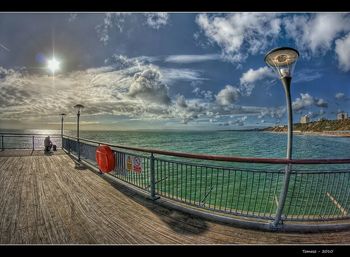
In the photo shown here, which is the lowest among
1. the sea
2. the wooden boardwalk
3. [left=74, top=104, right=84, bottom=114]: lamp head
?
the sea

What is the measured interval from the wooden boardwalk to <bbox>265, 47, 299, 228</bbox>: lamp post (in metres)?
0.51

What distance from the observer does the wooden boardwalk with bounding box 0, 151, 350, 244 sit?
2.97m

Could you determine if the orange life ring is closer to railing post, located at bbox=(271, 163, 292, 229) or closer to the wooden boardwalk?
the wooden boardwalk

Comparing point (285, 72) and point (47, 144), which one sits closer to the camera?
point (285, 72)

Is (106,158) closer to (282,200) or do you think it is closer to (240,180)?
(240,180)

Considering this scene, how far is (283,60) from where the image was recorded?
10.5 ft

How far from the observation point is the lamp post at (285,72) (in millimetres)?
3094

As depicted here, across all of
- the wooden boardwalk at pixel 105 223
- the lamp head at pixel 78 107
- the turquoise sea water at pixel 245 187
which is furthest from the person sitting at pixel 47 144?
the wooden boardwalk at pixel 105 223

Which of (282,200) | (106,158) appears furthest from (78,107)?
(282,200)

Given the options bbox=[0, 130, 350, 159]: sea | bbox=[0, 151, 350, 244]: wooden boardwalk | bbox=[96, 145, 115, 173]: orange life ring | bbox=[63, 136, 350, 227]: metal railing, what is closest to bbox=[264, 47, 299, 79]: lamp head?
bbox=[63, 136, 350, 227]: metal railing

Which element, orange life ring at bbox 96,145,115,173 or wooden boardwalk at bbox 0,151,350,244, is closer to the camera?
wooden boardwalk at bbox 0,151,350,244

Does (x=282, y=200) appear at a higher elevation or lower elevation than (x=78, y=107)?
lower

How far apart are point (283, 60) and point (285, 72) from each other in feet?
0.68
